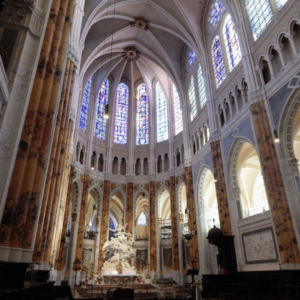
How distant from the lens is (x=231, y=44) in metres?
18.8

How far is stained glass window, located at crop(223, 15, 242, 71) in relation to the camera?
1792 centimetres

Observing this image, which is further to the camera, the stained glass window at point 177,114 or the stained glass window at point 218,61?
the stained glass window at point 177,114

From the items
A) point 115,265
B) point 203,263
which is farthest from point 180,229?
point 115,265

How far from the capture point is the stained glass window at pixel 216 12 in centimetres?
2032

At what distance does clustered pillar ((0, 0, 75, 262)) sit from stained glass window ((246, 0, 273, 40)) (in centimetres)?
1166

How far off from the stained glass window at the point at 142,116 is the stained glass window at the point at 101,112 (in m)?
3.72

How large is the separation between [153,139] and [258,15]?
15.5 metres

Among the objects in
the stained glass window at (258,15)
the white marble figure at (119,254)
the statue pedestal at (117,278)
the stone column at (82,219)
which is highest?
the stained glass window at (258,15)

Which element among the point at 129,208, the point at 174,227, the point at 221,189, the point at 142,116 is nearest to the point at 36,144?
the point at 221,189

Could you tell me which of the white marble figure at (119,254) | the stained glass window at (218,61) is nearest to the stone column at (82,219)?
the white marble figure at (119,254)

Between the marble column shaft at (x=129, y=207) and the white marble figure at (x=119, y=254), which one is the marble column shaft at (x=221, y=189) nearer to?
the white marble figure at (x=119, y=254)

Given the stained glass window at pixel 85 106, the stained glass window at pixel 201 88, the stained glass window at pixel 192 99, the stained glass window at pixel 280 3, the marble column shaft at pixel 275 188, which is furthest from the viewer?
the stained glass window at pixel 85 106

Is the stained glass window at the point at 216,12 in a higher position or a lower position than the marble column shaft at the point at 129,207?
higher

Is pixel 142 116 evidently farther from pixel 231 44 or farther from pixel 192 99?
pixel 231 44
